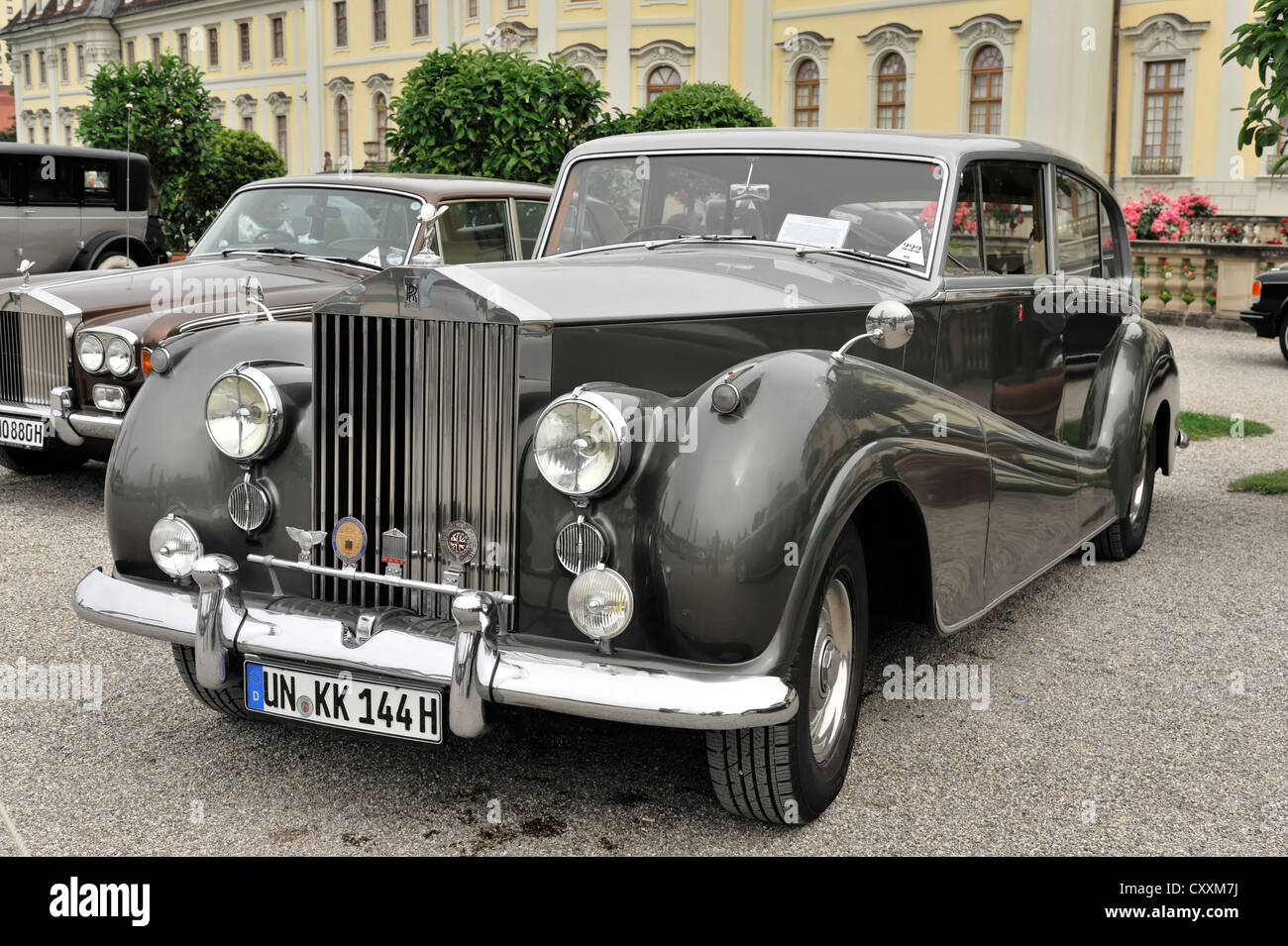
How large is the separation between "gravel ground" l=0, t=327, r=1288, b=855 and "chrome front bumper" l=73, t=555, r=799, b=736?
43cm

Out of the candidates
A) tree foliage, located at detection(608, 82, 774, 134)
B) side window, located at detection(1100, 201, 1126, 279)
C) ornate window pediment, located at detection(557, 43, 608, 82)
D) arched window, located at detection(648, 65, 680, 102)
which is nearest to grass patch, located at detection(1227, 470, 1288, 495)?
side window, located at detection(1100, 201, 1126, 279)

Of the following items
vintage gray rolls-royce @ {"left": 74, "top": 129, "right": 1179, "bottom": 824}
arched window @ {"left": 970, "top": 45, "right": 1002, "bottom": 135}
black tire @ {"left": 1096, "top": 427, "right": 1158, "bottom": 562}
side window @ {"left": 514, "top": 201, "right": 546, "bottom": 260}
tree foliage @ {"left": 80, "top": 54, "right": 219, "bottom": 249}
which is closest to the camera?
vintage gray rolls-royce @ {"left": 74, "top": 129, "right": 1179, "bottom": 824}

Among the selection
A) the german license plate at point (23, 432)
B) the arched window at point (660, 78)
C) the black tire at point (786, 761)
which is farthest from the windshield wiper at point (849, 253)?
the arched window at point (660, 78)

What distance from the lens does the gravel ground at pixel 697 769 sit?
3.17 m

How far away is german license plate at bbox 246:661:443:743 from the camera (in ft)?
9.76

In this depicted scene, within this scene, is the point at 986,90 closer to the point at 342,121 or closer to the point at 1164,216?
the point at 1164,216

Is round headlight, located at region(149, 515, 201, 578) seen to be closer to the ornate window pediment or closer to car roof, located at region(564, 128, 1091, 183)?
car roof, located at region(564, 128, 1091, 183)

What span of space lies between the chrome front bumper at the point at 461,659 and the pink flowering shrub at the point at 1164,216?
58.7 feet

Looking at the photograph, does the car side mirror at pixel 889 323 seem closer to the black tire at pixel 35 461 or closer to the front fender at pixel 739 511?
the front fender at pixel 739 511

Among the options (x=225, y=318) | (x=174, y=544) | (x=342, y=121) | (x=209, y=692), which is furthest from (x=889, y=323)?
(x=342, y=121)

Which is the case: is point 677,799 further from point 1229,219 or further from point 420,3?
point 420,3

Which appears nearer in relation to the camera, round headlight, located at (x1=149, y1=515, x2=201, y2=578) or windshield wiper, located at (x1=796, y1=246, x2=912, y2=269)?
round headlight, located at (x1=149, y1=515, x2=201, y2=578)

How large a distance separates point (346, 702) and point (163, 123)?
1966cm
